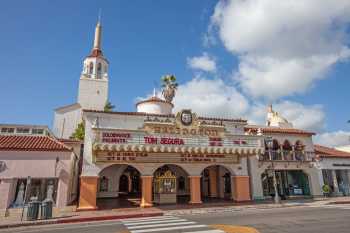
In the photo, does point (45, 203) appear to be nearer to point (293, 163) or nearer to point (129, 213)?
point (129, 213)

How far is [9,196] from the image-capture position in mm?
16641

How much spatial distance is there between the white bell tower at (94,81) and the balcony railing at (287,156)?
94.0 ft

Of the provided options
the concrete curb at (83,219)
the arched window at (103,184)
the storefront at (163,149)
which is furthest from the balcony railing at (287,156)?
the arched window at (103,184)

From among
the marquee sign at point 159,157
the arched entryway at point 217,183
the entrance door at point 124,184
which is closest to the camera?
the marquee sign at point 159,157

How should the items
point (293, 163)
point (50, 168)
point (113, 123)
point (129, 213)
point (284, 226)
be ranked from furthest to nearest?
point (293, 163), point (113, 123), point (50, 168), point (129, 213), point (284, 226)

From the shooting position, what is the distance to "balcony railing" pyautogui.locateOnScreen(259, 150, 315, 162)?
23.1 m

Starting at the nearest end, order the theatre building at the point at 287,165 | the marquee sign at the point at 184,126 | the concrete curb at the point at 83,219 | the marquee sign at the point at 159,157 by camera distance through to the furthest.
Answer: the concrete curb at the point at 83,219
the marquee sign at the point at 159,157
the marquee sign at the point at 184,126
the theatre building at the point at 287,165

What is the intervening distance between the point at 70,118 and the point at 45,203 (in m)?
28.1

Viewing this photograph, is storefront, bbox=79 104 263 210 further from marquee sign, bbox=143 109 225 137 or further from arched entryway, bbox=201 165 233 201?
arched entryway, bbox=201 165 233 201

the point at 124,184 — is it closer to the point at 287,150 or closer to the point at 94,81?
the point at 287,150

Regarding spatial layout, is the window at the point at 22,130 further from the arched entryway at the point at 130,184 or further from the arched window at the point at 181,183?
the arched window at the point at 181,183

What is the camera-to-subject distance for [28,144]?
1808 cm

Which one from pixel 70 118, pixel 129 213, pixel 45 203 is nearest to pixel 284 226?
pixel 129 213

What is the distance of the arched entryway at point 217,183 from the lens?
2358cm
